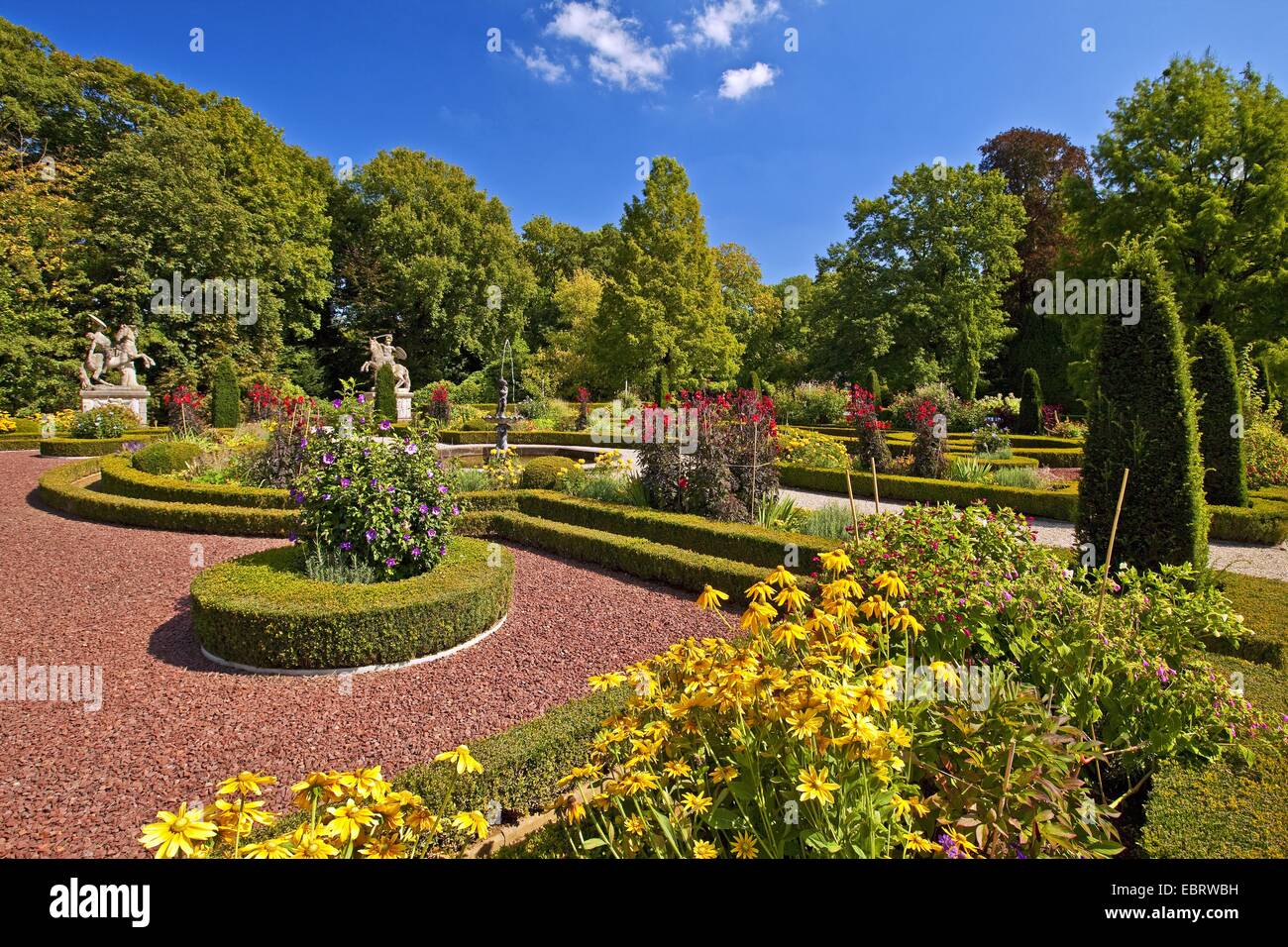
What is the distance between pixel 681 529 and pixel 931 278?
22723mm

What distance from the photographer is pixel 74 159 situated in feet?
72.5

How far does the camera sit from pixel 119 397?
18.0 metres

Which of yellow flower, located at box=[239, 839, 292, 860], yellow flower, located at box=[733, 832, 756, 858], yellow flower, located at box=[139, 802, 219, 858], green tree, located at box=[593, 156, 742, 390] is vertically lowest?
yellow flower, located at box=[733, 832, 756, 858]

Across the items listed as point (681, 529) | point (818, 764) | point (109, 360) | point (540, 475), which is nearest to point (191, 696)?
point (818, 764)

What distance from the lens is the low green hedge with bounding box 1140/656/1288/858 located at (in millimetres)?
2059

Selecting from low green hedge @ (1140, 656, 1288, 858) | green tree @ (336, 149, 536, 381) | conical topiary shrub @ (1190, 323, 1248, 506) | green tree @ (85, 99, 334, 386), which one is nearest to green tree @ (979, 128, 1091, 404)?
conical topiary shrub @ (1190, 323, 1248, 506)

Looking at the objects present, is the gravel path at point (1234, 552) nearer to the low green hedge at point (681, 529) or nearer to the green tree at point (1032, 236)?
the low green hedge at point (681, 529)

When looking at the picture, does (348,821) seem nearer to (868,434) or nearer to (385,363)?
(868,434)

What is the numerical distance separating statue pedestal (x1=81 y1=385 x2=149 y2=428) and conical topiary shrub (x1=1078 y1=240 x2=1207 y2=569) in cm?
2222

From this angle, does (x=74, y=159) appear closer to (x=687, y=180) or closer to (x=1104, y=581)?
(x=687, y=180)

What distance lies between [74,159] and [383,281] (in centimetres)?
1134

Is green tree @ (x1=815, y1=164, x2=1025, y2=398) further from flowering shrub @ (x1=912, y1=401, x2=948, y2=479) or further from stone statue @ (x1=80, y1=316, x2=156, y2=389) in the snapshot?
stone statue @ (x1=80, y1=316, x2=156, y2=389)

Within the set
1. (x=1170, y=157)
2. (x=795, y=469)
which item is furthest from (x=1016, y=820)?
(x=1170, y=157)

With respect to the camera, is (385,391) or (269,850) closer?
(269,850)
